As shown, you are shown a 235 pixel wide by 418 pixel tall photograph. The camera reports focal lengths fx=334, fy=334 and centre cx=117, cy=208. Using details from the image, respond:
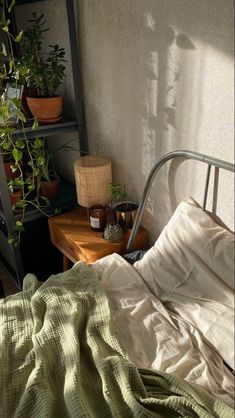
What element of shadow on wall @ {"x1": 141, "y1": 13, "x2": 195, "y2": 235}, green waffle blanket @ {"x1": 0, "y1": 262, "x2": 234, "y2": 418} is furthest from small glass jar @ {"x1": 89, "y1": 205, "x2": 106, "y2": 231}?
green waffle blanket @ {"x1": 0, "y1": 262, "x2": 234, "y2": 418}

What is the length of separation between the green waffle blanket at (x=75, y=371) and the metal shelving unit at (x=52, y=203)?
536 mm

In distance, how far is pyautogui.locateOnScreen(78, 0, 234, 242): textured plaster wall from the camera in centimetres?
86

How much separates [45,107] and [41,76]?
4.8 inches

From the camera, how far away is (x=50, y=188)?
1.57 meters

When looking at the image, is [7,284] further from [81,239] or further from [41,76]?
[41,76]

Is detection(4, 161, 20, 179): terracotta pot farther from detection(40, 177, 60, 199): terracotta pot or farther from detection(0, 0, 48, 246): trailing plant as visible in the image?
detection(40, 177, 60, 199): terracotta pot

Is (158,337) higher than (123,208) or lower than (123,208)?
lower

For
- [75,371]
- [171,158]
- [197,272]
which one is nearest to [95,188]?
[171,158]

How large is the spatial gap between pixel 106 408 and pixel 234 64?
2.72ft

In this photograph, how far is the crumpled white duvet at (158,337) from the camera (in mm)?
784

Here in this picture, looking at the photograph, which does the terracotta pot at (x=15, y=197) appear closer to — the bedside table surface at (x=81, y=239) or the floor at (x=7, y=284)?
the bedside table surface at (x=81, y=239)

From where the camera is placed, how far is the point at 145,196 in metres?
1.20

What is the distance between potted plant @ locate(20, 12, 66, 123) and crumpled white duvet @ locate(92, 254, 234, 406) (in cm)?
76

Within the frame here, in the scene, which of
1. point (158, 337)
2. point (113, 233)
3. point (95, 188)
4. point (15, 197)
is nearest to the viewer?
point (158, 337)
